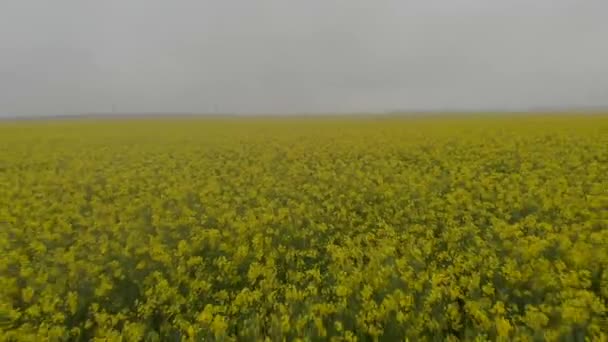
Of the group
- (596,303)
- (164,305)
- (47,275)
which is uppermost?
(596,303)

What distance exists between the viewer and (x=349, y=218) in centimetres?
725

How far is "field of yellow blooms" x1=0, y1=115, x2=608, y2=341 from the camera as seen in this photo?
384 centimetres

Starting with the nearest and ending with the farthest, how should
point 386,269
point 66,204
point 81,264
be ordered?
point 386,269
point 81,264
point 66,204

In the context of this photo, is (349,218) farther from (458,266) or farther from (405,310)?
(405,310)

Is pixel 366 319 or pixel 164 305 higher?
pixel 366 319

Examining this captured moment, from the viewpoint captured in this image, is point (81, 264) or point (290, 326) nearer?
point (290, 326)

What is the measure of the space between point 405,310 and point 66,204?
8.43m

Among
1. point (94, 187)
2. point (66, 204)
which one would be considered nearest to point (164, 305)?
point (66, 204)

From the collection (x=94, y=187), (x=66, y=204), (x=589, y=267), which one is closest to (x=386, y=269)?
(x=589, y=267)

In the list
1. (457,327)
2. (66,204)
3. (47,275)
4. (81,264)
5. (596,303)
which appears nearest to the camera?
(596,303)

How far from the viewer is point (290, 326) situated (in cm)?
376

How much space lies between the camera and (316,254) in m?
5.83

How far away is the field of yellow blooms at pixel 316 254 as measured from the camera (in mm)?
3838

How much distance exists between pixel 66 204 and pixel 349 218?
6.92 metres
